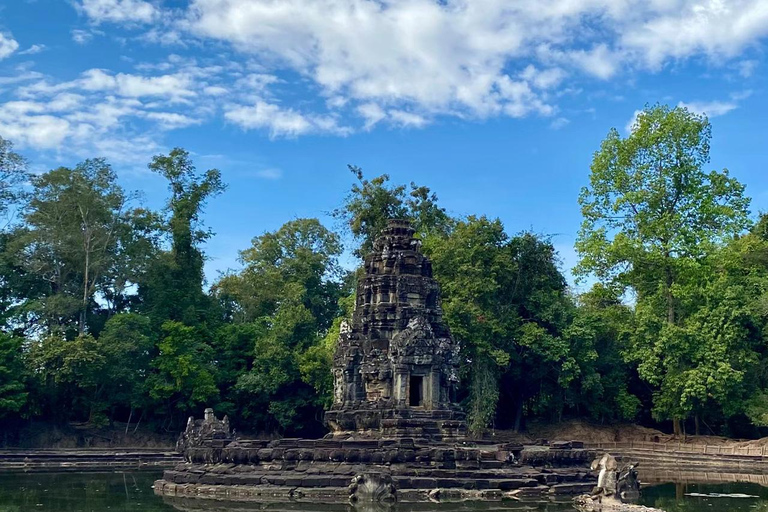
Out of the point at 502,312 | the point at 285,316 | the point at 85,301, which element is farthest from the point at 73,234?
the point at 502,312

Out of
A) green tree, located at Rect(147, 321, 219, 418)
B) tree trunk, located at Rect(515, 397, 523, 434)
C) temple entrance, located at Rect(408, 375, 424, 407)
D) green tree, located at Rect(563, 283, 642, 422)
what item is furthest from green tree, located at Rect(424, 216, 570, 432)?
green tree, located at Rect(147, 321, 219, 418)

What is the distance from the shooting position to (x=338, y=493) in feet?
57.0

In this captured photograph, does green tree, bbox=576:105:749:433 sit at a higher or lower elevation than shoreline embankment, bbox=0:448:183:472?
higher

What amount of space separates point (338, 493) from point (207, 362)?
862 inches

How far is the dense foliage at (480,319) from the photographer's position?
32.9 m

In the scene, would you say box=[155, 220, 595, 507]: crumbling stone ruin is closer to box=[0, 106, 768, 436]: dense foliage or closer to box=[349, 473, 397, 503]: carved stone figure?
box=[349, 473, 397, 503]: carved stone figure

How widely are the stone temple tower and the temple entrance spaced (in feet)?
0.09

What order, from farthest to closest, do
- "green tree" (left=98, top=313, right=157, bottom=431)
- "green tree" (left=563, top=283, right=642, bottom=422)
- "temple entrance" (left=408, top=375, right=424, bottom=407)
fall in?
"green tree" (left=563, top=283, right=642, bottom=422) → "green tree" (left=98, top=313, right=157, bottom=431) → "temple entrance" (left=408, top=375, right=424, bottom=407)

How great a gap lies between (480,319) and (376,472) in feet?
55.8

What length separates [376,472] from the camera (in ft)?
54.5

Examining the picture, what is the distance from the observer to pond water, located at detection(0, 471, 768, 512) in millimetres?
15930

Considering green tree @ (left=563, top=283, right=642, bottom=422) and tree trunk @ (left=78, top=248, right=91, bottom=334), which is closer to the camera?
green tree @ (left=563, top=283, right=642, bottom=422)

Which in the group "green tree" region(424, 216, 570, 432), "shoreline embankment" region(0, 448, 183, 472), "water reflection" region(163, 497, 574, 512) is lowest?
"shoreline embankment" region(0, 448, 183, 472)

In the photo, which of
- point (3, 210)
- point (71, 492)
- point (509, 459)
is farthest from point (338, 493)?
point (3, 210)
